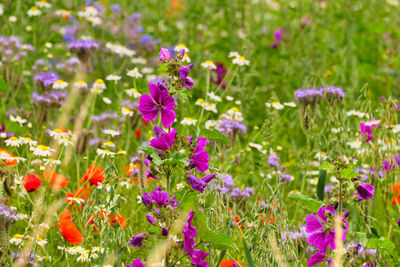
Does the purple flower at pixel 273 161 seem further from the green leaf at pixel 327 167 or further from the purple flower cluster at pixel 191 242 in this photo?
the purple flower cluster at pixel 191 242

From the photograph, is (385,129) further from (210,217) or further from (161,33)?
(161,33)

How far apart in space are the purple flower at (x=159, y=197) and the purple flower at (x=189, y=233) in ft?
0.24

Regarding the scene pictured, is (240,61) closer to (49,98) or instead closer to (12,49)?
(49,98)

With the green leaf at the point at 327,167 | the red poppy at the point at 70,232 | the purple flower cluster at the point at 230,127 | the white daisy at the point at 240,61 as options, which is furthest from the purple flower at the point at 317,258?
the white daisy at the point at 240,61

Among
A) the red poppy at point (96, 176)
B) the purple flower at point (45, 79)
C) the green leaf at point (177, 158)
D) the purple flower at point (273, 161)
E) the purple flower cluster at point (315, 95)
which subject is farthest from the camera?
the purple flower at point (45, 79)

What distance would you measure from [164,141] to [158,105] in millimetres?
123

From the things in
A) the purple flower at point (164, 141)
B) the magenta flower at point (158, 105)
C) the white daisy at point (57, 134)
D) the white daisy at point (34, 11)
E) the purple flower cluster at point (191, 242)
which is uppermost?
the white daisy at point (34, 11)

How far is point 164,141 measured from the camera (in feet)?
4.94

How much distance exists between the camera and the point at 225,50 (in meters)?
4.61

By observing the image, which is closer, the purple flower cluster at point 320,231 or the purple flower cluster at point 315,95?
the purple flower cluster at point 320,231

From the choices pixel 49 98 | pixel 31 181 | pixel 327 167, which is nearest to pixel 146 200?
pixel 327 167

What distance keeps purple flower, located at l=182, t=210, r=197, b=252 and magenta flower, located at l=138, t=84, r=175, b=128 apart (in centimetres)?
26

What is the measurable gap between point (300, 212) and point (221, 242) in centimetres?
126

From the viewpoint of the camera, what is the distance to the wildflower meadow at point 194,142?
1574 millimetres
